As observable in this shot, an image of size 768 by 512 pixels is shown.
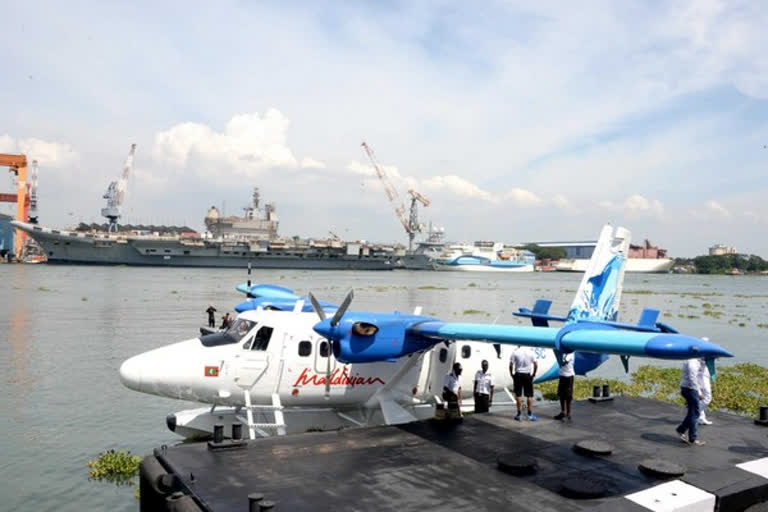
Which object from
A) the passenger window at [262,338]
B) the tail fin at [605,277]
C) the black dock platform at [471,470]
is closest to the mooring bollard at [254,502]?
the black dock platform at [471,470]

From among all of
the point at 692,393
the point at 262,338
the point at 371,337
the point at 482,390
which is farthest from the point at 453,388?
the point at 692,393

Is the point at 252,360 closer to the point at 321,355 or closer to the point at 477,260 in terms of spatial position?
the point at 321,355

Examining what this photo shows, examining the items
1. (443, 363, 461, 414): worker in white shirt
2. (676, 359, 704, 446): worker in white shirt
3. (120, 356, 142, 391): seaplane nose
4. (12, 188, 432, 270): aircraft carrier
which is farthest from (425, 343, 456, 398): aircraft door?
(12, 188, 432, 270): aircraft carrier

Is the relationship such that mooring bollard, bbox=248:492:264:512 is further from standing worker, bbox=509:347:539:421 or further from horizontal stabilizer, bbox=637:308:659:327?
horizontal stabilizer, bbox=637:308:659:327

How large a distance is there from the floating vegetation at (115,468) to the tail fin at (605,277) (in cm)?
1212

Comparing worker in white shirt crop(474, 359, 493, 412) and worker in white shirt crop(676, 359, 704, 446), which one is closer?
worker in white shirt crop(676, 359, 704, 446)

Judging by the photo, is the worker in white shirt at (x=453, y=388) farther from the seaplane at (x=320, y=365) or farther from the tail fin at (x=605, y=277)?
the tail fin at (x=605, y=277)

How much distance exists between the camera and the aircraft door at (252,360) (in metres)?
13.1

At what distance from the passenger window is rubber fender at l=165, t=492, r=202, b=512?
5058mm

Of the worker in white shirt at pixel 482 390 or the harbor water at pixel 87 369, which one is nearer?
the harbor water at pixel 87 369

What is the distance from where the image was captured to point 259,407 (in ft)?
43.5

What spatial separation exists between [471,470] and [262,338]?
19.6 ft

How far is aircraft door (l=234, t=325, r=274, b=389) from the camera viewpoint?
13.1m

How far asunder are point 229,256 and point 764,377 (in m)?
123
